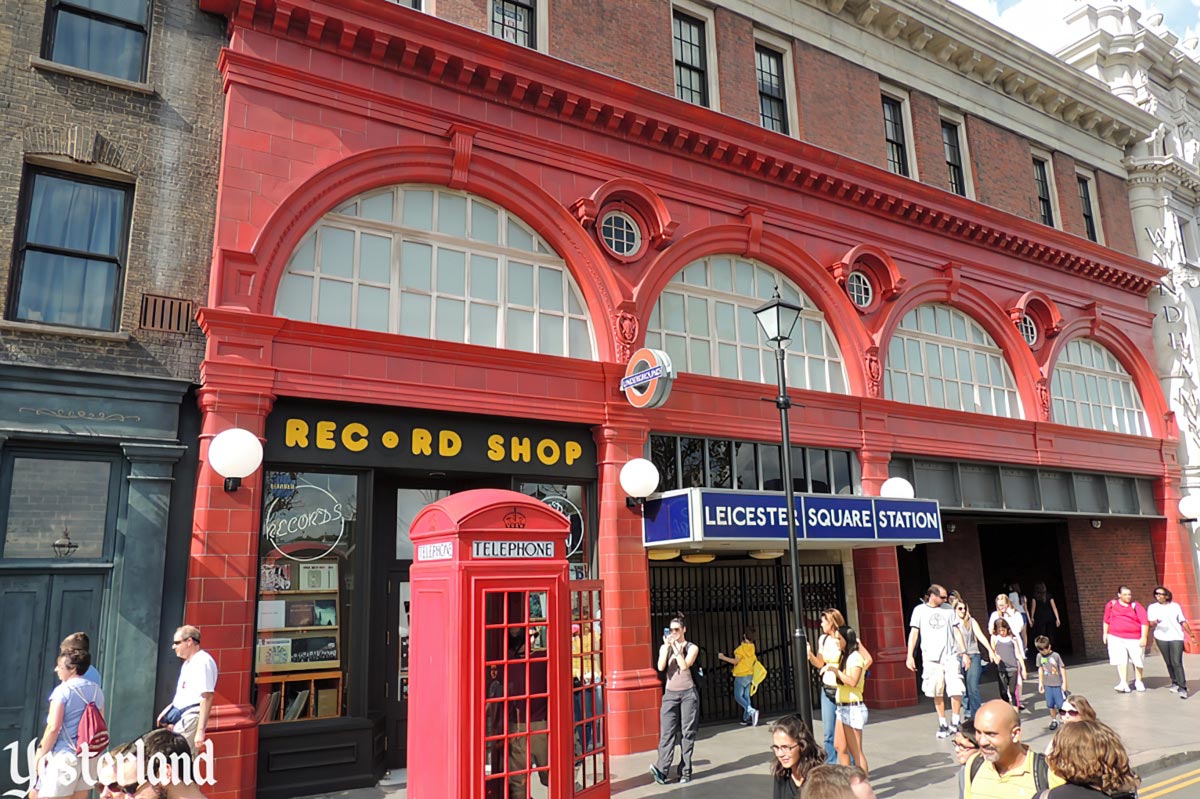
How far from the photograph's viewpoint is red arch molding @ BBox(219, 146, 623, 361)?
9.98 metres

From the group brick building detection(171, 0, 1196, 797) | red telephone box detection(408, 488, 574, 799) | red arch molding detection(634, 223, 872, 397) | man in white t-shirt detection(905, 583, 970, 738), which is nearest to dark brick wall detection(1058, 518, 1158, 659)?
brick building detection(171, 0, 1196, 797)

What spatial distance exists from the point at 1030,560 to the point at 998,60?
13.2m

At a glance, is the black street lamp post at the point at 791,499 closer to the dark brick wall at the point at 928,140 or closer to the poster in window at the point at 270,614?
the poster in window at the point at 270,614

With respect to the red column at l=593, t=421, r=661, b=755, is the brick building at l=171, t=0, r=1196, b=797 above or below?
above

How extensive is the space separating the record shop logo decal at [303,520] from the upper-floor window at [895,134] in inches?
555

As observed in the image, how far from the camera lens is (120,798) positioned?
4.23 m

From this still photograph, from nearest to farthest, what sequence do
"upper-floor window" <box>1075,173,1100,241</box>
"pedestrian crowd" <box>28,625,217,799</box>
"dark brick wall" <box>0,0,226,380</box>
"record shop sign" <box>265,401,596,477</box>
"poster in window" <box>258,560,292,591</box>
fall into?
"pedestrian crowd" <box>28,625,217,799</box> < "dark brick wall" <box>0,0,226,380</box> < "poster in window" <box>258,560,292,591</box> < "record shop sign" <box>265,401,596,477</box> < "upper-floor window" <box>1075,173,1100,241</box>

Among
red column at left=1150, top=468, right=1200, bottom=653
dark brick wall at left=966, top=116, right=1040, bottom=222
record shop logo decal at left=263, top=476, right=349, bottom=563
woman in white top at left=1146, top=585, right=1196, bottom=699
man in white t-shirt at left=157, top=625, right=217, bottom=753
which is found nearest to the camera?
man in white t-shirt at left=157, top=625, right=217, bottom=753

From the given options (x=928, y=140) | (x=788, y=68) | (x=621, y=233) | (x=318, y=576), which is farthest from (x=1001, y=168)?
(x=318, y=576)

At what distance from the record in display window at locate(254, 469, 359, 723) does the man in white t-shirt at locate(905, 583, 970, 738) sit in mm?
7679

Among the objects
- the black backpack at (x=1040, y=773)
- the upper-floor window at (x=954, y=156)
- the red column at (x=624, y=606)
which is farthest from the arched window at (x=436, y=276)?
the upper-floor window at (x=954, y=156)

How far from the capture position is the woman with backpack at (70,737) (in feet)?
21.5

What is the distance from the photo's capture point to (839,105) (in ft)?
55.4

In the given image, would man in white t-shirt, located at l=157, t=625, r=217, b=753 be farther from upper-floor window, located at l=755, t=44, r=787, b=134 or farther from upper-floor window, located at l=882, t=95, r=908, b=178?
upper-floor window, located at l=882, t=95, r=908, b=178
